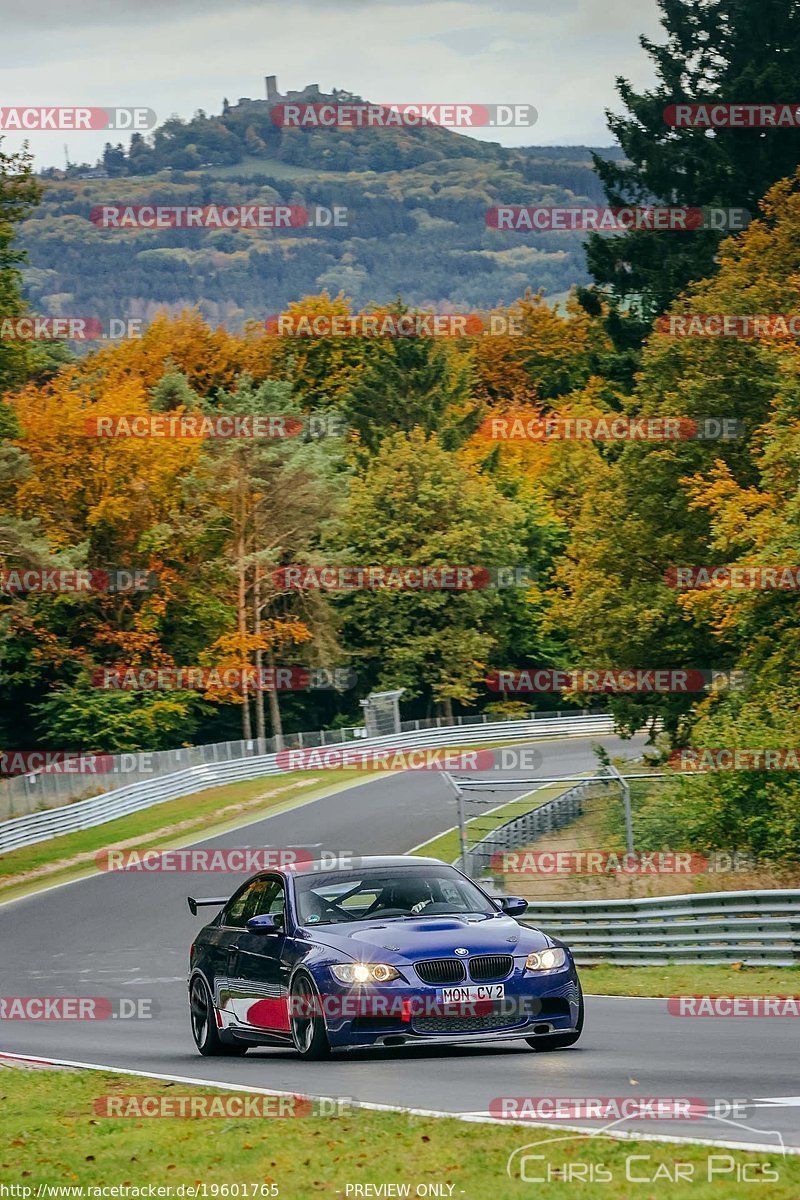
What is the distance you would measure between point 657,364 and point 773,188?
6.21 m

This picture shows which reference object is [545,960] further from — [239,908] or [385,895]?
[239,908]

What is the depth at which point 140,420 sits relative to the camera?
69.4 meters

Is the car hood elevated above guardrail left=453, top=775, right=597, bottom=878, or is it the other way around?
the car hood

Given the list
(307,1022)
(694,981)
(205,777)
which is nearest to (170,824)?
(205,777)

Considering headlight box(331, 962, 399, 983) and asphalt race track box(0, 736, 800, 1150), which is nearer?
asphalt race track box(0, 736, 800, 1150)

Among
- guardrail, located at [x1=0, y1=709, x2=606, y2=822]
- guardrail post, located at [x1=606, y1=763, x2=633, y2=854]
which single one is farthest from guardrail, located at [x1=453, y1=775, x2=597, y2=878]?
guardrail, located at [x1=0, y1=709, x2=606, y2=822]

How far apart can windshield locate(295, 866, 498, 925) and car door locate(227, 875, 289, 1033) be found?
25cm

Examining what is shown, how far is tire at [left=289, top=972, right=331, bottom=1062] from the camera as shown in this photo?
39.4ft

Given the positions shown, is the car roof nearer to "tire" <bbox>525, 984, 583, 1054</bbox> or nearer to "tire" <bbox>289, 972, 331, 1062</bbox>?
"tire" <bbox>289, 972, 331, 1062</bbox>

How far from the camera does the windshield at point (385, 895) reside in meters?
12.7

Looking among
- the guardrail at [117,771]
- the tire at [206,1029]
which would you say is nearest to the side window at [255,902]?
the tire at [206,1029]

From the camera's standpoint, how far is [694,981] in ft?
62.4

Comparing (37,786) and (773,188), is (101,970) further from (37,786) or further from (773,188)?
(773,188)

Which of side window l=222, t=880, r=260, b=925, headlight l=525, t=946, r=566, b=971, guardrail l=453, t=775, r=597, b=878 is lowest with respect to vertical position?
guardrail l=453, t=775, r=597, b=878
